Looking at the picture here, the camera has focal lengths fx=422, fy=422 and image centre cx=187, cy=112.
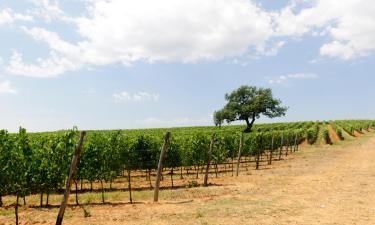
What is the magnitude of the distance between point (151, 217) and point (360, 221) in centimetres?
693

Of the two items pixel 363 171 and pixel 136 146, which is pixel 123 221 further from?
pixel 363 171

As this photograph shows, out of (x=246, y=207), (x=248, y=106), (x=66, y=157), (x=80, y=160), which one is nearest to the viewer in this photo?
(x=246, y=207)

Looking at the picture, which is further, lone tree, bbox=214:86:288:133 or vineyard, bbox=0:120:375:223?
lone tree, bbox=214:86:288:133

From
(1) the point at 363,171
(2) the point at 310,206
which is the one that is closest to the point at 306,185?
(2) the point at 310,206

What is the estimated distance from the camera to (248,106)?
268 feet

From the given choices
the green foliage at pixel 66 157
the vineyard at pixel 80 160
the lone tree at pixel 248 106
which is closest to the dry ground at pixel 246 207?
the vineyard at pixel 80 160

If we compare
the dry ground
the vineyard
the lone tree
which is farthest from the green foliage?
the lone tree

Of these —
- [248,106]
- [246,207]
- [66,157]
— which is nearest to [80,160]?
[66,157]

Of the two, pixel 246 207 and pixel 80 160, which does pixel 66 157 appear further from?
pixel 246 207

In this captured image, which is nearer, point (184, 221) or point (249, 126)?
point (184, 221)

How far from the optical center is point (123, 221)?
14.3 m

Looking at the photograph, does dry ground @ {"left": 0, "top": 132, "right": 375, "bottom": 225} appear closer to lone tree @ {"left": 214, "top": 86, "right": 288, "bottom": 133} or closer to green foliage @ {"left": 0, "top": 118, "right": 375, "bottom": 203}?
green foliage @ {"left": 0, "top": 118, "right": 375, "bottom": 203}

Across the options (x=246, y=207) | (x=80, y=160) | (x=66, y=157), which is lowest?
(x=246, y=207)

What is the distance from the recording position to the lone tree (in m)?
82.3
